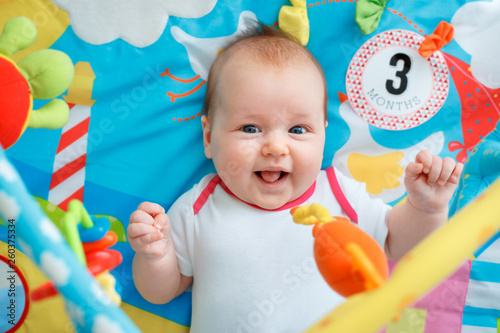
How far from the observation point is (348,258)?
0.48 m

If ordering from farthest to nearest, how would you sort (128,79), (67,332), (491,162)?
1. (128,79)
2. (67,332)
3. (491,162)

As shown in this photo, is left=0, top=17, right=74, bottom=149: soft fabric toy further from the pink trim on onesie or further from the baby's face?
the pink trim on onesie

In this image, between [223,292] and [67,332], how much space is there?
13.3 inches

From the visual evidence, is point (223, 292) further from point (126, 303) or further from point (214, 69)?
point (214, 69)

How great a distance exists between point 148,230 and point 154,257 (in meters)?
0.08

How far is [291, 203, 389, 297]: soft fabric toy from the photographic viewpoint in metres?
0.44

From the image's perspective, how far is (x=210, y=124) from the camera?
1.00 metres

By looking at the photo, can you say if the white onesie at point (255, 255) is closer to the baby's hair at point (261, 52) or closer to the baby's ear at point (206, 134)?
the baby's ear at point (206, 134)

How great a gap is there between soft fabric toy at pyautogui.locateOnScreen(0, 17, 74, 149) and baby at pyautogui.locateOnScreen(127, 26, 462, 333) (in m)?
0.27

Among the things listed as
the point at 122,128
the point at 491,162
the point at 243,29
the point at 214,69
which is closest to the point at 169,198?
the point at 122,128

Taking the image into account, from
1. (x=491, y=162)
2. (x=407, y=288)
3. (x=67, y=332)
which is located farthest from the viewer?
(x=67, y=332)

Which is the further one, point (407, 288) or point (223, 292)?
point (223, 292)

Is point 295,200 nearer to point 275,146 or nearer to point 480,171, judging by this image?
point 275,146

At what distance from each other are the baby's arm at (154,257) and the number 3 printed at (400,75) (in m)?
0.56
